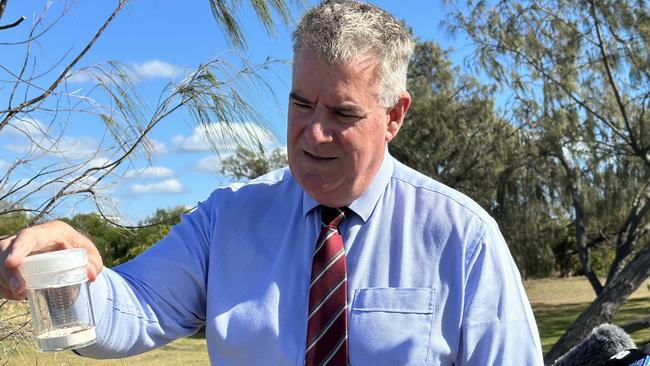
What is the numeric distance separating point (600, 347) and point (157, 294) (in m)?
1.21

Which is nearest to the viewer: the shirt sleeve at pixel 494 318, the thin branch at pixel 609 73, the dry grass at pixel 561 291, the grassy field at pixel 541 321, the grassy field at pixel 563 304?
the shirt sleeve at pixel 494 318

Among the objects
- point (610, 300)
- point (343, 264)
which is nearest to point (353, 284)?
point (343, 264)

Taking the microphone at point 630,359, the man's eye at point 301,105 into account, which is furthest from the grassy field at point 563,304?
the man's eye at point 301,105

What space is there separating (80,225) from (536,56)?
8.48 metres

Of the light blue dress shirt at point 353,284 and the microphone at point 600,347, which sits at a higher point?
the light blue dress shirt at point 353,284

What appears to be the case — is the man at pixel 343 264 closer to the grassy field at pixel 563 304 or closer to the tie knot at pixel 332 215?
the tie knot at pixel 332 215

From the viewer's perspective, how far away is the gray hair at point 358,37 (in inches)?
54.4

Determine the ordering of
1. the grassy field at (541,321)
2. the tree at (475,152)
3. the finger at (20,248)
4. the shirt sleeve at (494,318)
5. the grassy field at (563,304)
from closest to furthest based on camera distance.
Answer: the finger at (20,248) → the shirt sleeve at (494,318) → the grassy field at (541,321) → the tree at (475,152) → the grassy field at (563,304)

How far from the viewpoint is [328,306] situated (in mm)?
1447

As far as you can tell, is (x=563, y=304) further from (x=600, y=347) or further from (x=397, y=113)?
(x=397, y=113)

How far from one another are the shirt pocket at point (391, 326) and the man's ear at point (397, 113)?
340 millimetres

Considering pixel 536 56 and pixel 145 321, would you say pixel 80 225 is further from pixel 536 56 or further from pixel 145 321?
pixel 536 56

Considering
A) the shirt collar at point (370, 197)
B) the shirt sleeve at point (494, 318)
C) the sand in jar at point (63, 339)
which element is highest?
the shirt collar at point (370, 197)

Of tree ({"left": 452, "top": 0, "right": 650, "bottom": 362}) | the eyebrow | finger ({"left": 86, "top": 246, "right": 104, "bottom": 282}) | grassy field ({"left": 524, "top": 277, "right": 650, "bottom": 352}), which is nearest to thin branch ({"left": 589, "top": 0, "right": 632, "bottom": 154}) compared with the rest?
tree ({"left": 452, "top": 0, "right": 650, "bottom": 362})
